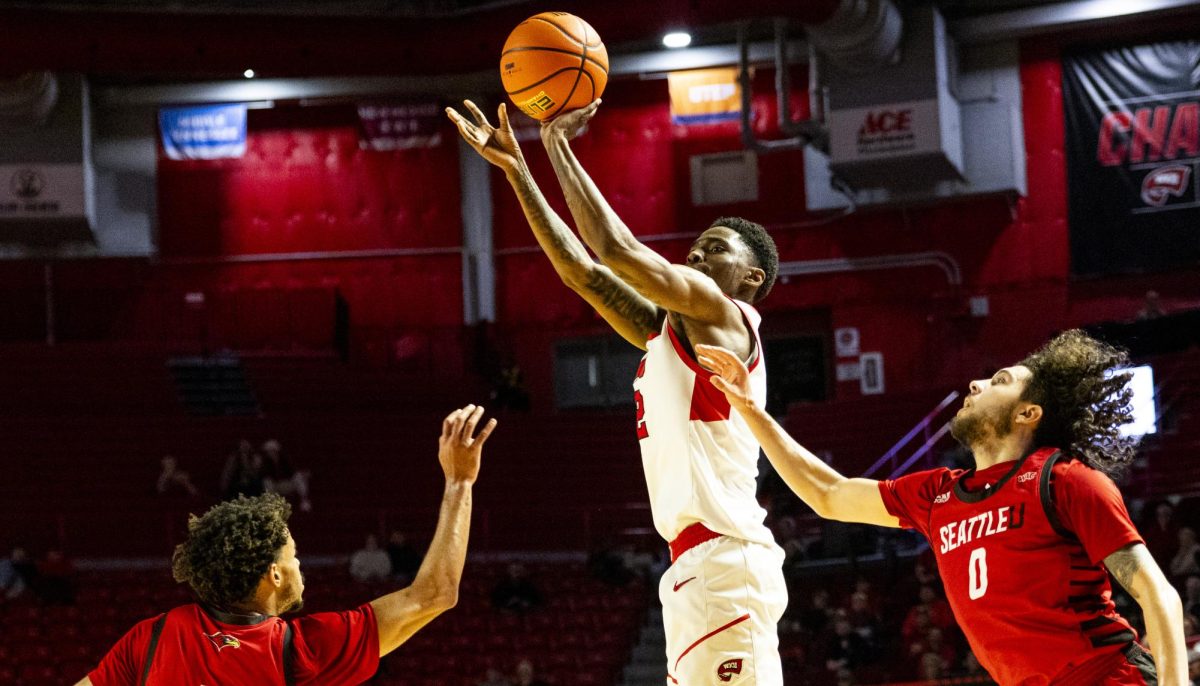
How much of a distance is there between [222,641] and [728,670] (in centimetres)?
149

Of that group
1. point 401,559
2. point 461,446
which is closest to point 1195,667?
point 461,446

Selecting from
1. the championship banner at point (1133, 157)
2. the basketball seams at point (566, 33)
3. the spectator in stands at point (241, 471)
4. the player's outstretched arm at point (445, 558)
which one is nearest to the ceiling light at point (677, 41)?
the championship banner at point (1133, 157)

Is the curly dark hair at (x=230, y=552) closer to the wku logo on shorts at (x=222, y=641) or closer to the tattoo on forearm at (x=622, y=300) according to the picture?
the wku logo on shorts at (x=222, y=641)

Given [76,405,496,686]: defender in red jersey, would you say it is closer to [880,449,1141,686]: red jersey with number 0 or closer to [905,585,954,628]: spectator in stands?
[880,449,1141,686]: red jersey with number 0

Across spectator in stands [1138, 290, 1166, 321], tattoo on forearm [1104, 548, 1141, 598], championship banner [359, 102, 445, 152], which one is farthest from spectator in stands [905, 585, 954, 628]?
championship banner [359, 102, 445, 152]

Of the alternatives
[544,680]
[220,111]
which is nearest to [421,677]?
[544,680]

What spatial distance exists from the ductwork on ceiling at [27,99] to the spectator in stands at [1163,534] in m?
15.2

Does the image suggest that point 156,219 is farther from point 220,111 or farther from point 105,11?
point 105,11

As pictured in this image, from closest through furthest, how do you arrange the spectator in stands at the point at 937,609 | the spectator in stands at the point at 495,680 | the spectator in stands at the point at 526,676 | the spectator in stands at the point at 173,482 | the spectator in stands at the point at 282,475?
the spectator in stands at the point at 937,609
the spectator in stands at the point at 526,676
the spectator in stands at the point at 495,680
the spectator in stands at the point at 282,475
the spectator in stands at the point at 173,482

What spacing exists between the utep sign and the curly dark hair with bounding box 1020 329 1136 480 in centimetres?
1874

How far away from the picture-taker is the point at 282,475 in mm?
16859

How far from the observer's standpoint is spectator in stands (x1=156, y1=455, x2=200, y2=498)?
16875mm

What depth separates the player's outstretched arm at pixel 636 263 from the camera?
14.6 feet

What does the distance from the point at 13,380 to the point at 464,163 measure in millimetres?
7076
